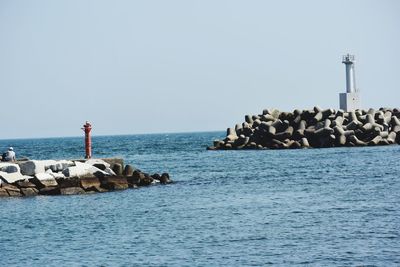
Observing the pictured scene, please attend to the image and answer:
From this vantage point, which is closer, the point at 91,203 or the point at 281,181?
the point at 91,203

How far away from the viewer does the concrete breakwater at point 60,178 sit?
3225 cm

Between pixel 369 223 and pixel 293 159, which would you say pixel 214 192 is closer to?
pixel 369 223

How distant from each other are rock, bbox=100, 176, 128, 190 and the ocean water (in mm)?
886

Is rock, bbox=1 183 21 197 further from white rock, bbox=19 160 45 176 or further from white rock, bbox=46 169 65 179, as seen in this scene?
white rock, bbox=46 169 65 179

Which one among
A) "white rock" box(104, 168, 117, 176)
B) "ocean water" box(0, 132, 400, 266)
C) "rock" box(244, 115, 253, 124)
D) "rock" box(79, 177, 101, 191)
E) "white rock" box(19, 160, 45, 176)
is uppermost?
"rock" box(244, 115, 253, 124)

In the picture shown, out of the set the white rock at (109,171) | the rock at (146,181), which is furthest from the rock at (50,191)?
the rock at (146,181)

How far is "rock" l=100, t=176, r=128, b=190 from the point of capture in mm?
34281

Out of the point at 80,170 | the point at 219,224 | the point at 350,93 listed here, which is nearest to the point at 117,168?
the point at 80,170

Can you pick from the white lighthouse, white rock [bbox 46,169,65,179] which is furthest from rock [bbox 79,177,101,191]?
the white lighthouse

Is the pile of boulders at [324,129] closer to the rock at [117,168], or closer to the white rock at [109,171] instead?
the rock at [117,168]

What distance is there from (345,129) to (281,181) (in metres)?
28.7

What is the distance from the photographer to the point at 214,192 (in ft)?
108

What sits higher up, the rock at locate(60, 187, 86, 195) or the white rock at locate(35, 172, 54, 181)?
the white rock at locate(35, 172, 54, 181)

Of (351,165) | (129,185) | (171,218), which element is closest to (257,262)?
(171,218)
